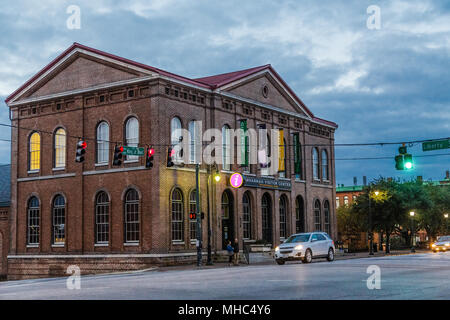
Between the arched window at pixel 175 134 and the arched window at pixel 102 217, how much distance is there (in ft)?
16.3

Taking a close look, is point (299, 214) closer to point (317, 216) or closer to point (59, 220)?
point (317, 216)

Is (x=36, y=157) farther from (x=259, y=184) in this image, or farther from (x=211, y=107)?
(x=259, y=184)

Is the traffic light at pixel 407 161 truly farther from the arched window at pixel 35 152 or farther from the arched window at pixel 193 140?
the arched window at pixel 35 152

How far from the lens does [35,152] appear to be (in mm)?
41625

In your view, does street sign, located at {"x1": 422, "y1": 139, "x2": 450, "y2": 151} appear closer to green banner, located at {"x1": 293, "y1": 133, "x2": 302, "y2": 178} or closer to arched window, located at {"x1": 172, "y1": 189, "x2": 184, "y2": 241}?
arched window, located at {"x1": 172, "y1": 189, "x2": 184, "y2": 241}

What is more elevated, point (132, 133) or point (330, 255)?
point (132, 133)

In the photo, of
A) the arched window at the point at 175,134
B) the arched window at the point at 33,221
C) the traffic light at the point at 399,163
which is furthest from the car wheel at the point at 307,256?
the arched window at the point at 33,221

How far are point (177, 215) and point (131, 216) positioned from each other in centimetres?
275

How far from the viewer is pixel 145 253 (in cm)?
3575

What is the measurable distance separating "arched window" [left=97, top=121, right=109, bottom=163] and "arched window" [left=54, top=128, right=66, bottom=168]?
2.83 m

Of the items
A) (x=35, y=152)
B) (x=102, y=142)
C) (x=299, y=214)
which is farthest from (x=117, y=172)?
(x=299, y=214)

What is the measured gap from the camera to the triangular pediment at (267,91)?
43.3 m

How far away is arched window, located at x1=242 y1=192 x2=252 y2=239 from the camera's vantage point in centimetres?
4319

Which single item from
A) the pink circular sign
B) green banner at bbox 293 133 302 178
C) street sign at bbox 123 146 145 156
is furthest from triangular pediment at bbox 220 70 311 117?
street sign at bbox 123 146 145 156
